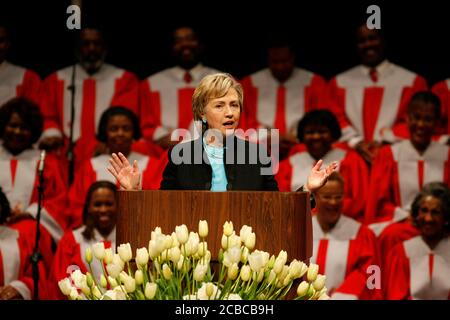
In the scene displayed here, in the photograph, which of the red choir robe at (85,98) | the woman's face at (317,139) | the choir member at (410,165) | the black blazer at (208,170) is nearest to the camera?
the black blazer at (208,170)

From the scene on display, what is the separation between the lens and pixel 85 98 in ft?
22.8

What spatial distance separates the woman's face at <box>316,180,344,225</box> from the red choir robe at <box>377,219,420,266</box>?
321 mm

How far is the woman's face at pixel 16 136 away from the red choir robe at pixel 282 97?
158cm

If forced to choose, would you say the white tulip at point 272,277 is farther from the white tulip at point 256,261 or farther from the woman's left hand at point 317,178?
the woman's left hand at point 317,178

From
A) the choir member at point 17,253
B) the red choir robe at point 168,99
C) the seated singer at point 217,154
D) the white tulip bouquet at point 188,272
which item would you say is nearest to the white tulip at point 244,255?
the white tulip bouquet at point 188,272

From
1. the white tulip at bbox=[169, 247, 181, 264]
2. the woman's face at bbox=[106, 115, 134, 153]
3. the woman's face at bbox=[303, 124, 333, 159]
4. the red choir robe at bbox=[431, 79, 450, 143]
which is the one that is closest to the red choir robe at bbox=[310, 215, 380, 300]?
the woman's face at bbox=[303, 124, 333, 159]

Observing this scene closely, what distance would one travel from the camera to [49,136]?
6.52 metres

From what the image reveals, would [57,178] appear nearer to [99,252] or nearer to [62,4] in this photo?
[62,4]

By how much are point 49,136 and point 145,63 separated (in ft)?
4.13

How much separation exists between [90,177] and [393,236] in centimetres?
200

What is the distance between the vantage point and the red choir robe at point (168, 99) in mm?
6875

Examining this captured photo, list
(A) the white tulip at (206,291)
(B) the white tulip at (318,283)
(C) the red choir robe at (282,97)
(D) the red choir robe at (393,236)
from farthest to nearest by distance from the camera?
(C) the red choir robe at (282,97) → (D) the red choir robe at (393,236) → (B) the white tulip at (318,283) → (A) the white tulip at (206,291)

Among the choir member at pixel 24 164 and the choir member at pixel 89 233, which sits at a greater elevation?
the choir member at pixel 24 164

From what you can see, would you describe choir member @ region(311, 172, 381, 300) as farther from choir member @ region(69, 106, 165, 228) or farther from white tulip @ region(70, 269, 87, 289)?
white tulip @ region(70, 269, 87, 289)
